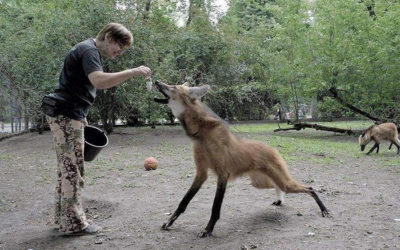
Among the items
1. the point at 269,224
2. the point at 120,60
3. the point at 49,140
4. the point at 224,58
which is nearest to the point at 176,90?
the point at 269,224

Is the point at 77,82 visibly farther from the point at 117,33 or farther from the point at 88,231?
the point at 88,231

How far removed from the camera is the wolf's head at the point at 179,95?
12.4 feet

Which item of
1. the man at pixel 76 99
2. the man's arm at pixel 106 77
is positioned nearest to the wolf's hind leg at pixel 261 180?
the man at pixel 76 99

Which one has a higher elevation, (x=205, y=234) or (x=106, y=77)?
(x=106, y=77)

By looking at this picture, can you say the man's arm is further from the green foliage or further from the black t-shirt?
the green foliage

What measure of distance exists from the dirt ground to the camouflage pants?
0.61 ft

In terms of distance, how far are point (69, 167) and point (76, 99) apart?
612 millimetres

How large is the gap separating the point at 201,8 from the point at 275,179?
45.1ft

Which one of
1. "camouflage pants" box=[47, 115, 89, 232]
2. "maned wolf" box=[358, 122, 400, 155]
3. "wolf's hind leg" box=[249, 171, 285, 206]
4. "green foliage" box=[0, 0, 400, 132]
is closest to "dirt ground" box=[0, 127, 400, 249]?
"camouflage pants" box=[47, 115, 89, 232]

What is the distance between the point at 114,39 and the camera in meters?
3.51

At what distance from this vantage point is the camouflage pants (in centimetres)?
361

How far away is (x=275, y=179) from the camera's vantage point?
4180 millimetres

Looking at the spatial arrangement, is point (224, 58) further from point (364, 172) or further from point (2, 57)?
point (364, 172)

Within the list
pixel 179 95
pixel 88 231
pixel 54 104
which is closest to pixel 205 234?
pixel 88 231
